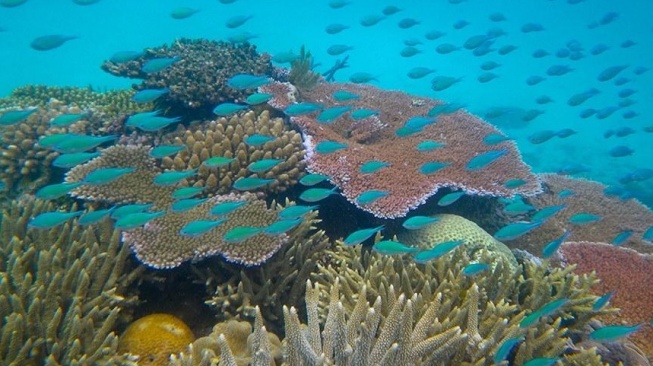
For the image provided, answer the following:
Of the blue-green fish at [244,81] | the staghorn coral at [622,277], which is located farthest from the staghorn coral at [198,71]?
the staghorn coral at [622,277]

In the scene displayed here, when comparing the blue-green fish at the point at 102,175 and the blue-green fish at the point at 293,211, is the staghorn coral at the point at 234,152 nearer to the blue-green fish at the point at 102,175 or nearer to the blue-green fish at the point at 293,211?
the blue-green fish at the point at 102,175

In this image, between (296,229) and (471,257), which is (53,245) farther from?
(471,257)

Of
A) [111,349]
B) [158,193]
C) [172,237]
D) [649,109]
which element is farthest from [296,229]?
[649,109]

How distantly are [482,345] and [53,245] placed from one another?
3.97 meters

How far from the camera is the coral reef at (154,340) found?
Answer: 3562mm

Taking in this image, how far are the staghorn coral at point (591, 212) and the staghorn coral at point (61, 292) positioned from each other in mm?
5973

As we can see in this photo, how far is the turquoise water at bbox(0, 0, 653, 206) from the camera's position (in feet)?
160

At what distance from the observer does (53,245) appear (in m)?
4.07

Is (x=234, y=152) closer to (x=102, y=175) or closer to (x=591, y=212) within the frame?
(x=102, y=175)

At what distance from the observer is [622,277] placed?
5734mm

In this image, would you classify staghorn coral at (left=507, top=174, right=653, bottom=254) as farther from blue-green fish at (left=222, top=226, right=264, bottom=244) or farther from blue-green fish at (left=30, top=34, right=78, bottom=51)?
blue-green fish at (left=30, top=34, right=78, bottom=51)

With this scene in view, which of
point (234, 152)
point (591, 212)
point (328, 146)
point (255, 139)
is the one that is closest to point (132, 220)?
point (255, 139)

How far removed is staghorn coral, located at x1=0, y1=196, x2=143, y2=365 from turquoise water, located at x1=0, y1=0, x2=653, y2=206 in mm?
31129

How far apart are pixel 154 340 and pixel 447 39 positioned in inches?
3292
